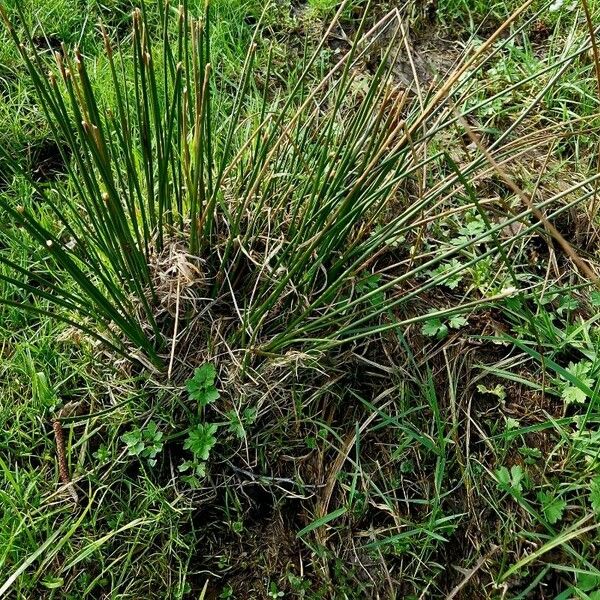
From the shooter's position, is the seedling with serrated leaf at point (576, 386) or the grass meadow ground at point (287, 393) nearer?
the grass meadow ground at point (287, 393)

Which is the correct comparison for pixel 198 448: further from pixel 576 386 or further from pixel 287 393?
pixel 576 386

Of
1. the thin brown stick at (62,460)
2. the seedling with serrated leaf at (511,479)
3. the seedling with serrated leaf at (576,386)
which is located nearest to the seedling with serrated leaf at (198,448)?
the thin brown stick at (62,460)

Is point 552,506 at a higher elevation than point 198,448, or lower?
lower

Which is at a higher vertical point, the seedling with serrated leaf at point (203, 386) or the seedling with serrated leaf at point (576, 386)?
the seedling with serrated leaf at point (203, 386)

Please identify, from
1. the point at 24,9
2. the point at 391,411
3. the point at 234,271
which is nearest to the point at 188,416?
the point at 234,271

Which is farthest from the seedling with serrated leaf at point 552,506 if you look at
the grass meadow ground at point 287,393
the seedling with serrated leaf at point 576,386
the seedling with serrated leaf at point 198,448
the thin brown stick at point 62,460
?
the thin brown stick at point 62,460

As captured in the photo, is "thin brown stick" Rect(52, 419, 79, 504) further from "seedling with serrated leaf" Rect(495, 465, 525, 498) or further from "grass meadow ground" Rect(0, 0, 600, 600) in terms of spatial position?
"seedling with serrated leaf" Rect(495, 465, 525, 498)

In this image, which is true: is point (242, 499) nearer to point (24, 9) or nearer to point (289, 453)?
point (289, 453)

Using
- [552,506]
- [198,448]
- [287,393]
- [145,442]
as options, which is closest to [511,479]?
[552,506]

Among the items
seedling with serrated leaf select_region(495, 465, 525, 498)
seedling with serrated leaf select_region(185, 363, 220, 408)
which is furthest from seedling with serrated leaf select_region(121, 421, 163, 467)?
seedling with serrated leaf select_region(495, 465, 525, 498)

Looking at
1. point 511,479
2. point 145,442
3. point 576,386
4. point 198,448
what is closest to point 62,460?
point 145,442

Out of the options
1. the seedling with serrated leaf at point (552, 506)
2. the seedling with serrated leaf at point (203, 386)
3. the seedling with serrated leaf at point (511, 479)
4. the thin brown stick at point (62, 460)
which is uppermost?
the seedling with serrated leaf at point (203, 386)

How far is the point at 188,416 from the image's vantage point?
1.39 m

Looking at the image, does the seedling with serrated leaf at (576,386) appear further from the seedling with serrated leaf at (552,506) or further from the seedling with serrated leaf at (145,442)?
the seedling with serrated leaf at (145,442)
